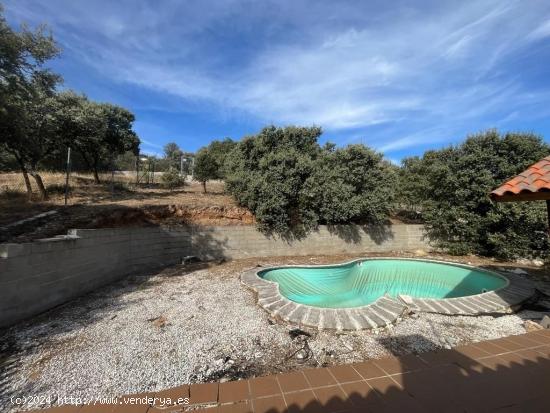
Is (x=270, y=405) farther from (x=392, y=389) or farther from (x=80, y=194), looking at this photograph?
(x=80, y=194)

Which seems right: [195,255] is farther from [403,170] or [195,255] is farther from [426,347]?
[403,170]

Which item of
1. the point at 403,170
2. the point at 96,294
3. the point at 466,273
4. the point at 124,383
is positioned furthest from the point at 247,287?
the point at 403,170

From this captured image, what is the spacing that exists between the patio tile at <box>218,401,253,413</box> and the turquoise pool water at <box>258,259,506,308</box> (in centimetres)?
448

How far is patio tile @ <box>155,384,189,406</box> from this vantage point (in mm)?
2512

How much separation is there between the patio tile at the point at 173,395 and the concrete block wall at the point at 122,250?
10.8ft

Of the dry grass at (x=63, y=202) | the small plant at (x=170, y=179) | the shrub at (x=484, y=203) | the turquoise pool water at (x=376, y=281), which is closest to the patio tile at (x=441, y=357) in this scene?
the turquoise pool water at (x=376, y=281)

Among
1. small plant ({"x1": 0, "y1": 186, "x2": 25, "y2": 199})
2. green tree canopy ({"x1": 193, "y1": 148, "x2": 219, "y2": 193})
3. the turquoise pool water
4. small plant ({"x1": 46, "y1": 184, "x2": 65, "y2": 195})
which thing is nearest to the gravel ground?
the turquoise pool water

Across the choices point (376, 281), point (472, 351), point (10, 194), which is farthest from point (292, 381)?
point (10, 194)

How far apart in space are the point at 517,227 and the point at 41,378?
13.1 metres

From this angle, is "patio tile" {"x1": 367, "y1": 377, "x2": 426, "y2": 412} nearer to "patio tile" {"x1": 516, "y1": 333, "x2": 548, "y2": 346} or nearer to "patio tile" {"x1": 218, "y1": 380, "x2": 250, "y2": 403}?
"patio tile" {"x1": 218, "y1": 380, "x2": 250, "y2": 403}

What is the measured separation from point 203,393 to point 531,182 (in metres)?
Result: 4.16

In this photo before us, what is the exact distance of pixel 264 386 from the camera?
2705 millimetres

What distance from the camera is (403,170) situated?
56.2ft

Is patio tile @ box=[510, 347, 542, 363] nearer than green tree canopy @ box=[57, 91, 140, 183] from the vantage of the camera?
Yes
